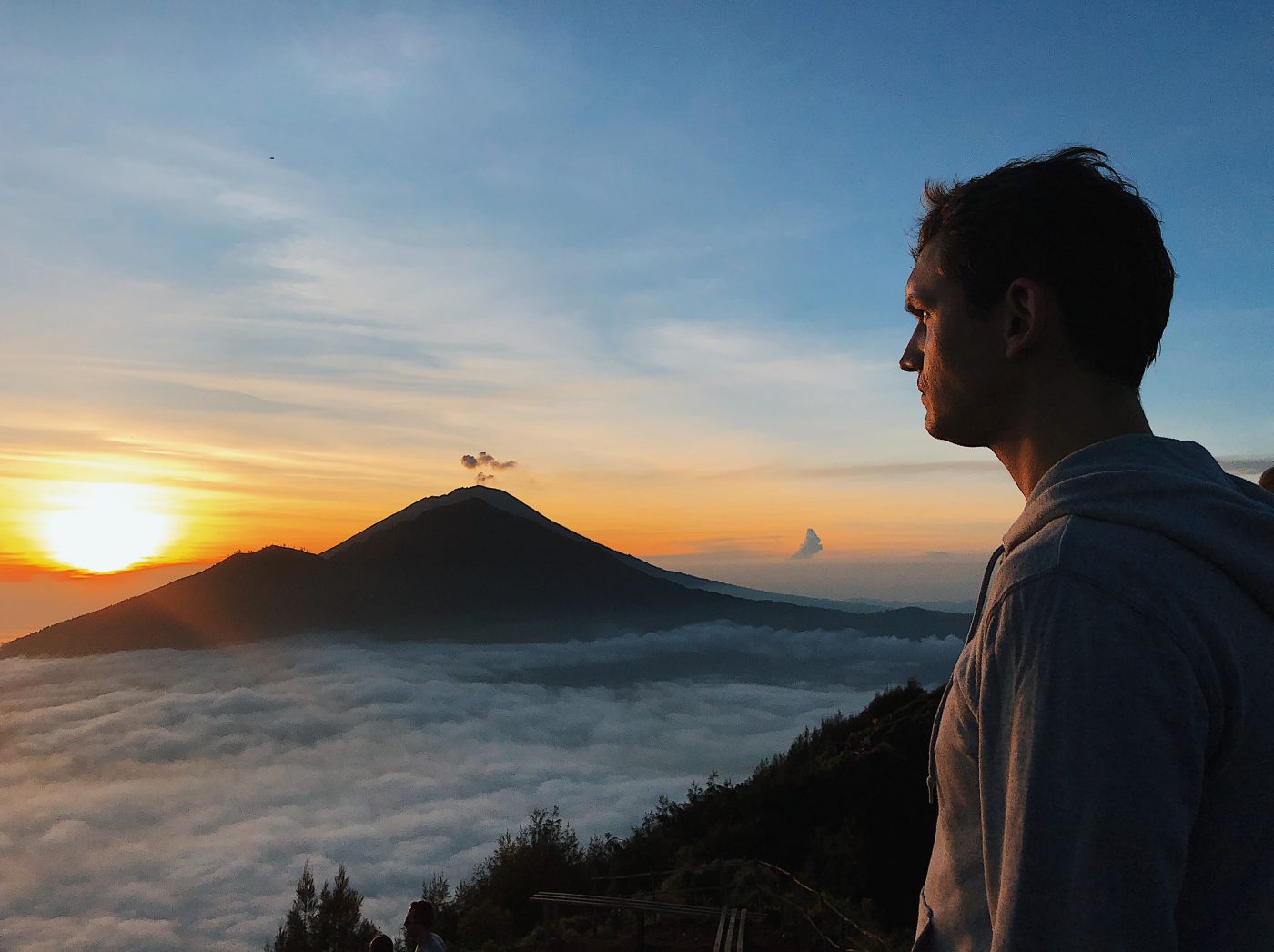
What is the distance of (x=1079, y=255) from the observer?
1.01m

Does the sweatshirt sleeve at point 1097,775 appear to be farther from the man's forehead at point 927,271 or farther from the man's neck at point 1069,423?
the man's forehead at point 927,271

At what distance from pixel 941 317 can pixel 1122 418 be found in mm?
239

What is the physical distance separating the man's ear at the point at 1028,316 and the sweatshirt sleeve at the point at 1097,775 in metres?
0.35

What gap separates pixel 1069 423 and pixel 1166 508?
0.21 meters

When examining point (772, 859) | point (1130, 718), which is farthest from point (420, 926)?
point (772, 859)

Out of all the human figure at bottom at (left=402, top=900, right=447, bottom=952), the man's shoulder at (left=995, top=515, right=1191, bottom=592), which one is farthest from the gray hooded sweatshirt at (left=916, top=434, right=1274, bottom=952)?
the human figure at bottom at (left=402, top=900, right=447, bottom=952)

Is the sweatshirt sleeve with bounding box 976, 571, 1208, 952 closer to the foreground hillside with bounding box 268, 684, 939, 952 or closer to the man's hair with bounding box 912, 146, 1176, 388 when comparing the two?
the man's hair with bounding box 912, 146, 1176, 388

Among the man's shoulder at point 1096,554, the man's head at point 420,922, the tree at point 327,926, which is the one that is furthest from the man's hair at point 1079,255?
the tree at point 327,926

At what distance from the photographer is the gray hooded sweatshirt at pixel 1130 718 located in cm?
72

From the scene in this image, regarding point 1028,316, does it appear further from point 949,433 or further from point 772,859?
point 772,859

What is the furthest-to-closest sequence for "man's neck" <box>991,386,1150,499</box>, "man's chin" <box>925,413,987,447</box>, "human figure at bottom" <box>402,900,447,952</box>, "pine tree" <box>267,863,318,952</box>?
"pine tree" <box>267,863,318,952</box>
"human figure at bottom" <box>402,900,447,952</box>
"man's chin" <box>925,413,987,447</box>
"man's neck" <box>991,386,1150,499</box>

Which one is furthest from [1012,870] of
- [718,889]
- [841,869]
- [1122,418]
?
[841,869]

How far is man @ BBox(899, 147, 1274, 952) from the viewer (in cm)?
72

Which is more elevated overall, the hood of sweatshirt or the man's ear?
the man's ear
